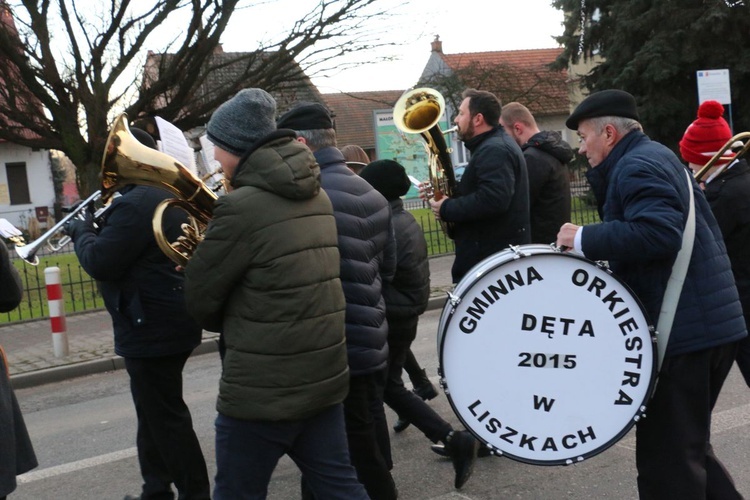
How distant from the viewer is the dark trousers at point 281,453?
9.36 feet

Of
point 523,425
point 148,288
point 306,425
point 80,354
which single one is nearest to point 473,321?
point 523,425

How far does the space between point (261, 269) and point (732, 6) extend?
70.2 feet

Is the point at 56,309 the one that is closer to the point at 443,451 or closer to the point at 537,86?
the point at 443,451

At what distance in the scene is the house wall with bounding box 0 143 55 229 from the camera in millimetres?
39219

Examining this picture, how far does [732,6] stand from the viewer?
69.8ft

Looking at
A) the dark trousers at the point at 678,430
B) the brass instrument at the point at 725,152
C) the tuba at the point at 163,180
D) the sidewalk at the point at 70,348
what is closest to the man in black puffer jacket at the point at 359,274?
the tuba at the point at 163,180

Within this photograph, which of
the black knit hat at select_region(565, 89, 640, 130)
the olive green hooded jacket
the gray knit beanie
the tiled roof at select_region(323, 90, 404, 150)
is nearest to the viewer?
the olive green hooded jacket

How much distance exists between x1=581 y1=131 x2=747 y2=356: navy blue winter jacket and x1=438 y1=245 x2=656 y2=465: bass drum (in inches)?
4.8

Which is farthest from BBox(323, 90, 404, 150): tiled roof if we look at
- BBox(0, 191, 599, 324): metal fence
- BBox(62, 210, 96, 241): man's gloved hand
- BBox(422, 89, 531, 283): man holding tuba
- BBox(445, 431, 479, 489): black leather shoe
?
BBox(62, 210, 96, 241): man's gloved hand

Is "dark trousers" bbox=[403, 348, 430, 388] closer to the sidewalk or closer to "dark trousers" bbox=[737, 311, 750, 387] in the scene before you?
"dark trousers" bbox=[737, 311, 750, 387]

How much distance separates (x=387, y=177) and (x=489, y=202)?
2.14ft

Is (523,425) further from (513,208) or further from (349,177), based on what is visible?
(513,208)

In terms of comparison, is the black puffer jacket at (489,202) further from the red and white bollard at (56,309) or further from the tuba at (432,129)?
the red and white bollard at (56,309)

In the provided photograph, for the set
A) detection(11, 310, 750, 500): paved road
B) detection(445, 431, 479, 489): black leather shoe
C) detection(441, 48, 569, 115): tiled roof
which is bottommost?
detection(11, 310, 750, 500): paved road
